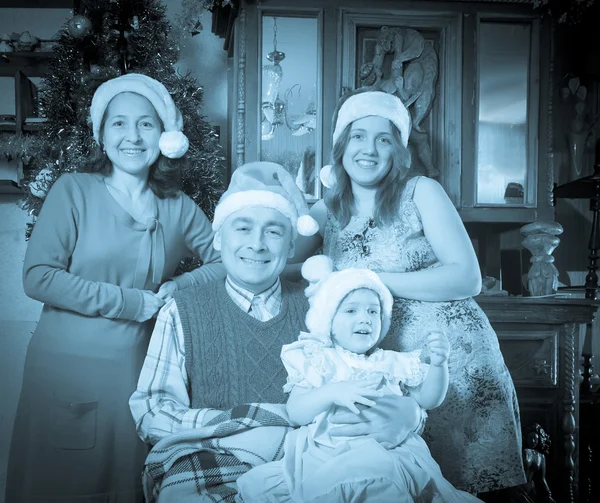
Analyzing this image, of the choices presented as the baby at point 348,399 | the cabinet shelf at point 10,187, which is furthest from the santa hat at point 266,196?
the cabinet shelf at point 10,187

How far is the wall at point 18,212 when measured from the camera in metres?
1.45

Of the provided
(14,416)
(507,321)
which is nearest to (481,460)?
(507,321)

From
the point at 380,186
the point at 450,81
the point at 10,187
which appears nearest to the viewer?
the point at 380,186

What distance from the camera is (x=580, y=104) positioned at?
2.49m

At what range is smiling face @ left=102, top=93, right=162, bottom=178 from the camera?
142cm

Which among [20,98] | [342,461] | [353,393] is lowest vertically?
[342,461]

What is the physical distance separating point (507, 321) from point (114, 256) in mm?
1410

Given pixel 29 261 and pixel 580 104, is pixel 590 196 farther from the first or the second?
pixel 29 261

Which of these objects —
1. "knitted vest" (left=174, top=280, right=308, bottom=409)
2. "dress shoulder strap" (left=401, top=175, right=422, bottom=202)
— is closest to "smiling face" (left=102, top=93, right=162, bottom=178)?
"knitted vest" (left=174, top=280, right=308, bottom=409)

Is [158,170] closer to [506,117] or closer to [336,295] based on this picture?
[336,295]

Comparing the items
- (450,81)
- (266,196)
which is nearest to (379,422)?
(266,196)

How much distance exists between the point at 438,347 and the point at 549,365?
136cm

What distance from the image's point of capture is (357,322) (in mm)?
1095

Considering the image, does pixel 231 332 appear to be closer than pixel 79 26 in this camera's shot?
Yes
